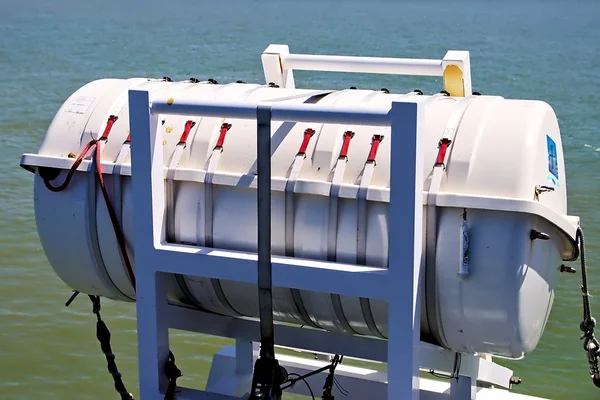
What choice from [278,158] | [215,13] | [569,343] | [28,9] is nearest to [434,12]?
[215,13]

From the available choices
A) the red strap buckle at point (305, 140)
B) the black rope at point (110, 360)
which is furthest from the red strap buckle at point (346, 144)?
the black rope at point (110, 360)

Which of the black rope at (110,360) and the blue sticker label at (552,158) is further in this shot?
the black rope at (110,360)

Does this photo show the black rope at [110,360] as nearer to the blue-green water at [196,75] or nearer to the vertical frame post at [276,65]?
the vertical frame post at [276,65]

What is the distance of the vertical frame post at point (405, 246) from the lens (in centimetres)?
344

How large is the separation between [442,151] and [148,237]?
1.20 meters

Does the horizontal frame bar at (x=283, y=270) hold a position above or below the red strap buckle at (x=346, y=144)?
below

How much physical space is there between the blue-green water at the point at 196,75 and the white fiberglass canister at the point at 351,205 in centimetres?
335

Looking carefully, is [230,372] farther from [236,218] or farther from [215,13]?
[215,13]

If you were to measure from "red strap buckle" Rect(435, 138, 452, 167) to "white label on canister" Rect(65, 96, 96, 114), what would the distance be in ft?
5.44

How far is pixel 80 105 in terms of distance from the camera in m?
4.46

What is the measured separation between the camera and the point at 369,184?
3738mm

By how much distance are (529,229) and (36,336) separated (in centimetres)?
557

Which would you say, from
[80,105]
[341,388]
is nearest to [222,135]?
[80,105]

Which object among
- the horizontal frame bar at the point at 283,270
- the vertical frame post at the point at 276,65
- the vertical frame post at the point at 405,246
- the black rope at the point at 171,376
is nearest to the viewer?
the vertical frame post at the point at 405,246
